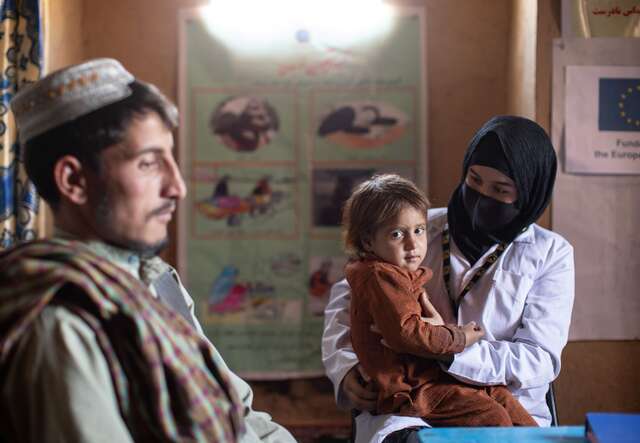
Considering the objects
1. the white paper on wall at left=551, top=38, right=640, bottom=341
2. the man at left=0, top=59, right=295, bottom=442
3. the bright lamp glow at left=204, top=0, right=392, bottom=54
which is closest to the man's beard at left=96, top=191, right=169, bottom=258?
the man at left=0, top=59, right=295, bottom=442

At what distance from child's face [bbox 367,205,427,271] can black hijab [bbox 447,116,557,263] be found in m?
0.35

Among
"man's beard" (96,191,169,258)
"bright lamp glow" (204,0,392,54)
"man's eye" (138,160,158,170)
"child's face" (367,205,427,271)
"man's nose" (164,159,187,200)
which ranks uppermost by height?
"bright lamp glow" (204,0,392,54)

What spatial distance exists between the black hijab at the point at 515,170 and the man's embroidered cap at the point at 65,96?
138cm

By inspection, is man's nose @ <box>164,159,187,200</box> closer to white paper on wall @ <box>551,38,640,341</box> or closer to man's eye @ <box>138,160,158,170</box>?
man's eye @ <box>138,160,158,170</box>

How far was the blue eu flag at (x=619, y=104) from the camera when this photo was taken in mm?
2975

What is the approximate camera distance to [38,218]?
297 cm

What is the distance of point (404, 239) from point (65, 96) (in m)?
1.14

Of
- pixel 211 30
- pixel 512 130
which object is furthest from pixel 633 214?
pixel 211 30

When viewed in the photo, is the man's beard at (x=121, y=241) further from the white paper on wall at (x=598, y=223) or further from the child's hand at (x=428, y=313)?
the white paper on wall at (x=598, y=223)

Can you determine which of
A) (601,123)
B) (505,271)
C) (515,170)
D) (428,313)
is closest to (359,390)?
(428,313)

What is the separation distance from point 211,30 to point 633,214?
2086mm

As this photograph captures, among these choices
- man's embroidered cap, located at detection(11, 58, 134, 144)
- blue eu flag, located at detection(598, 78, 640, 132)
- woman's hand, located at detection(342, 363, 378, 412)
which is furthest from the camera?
blue eu flag, located at detection(598, 78, 640, 132)

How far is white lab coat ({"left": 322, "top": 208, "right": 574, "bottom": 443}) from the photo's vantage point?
89.1 inches

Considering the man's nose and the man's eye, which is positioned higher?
the man's eye
